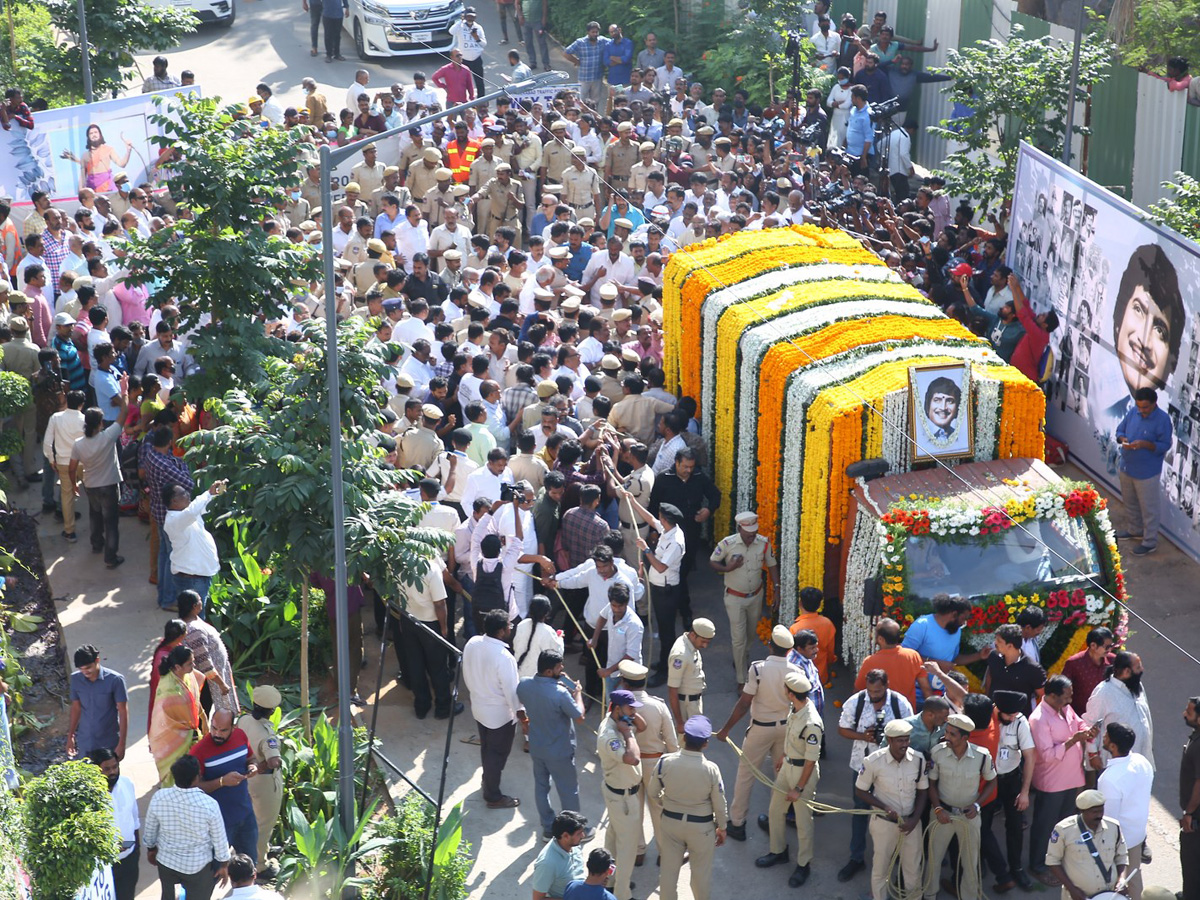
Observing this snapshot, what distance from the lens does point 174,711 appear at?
10570 millimetres

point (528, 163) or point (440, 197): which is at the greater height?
point (440, 197)

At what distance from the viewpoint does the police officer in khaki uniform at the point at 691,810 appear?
9.71 meters

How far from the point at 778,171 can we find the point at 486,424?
8.37 m

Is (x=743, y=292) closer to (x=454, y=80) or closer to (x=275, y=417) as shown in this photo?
(x=275, y=417)

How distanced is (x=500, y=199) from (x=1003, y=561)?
10.7 metres

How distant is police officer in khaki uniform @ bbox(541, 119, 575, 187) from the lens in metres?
21.6

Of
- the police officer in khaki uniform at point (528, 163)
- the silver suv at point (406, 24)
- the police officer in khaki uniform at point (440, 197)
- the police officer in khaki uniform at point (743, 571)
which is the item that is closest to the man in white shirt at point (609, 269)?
the police officer in khaki uniform at point (440, 197)

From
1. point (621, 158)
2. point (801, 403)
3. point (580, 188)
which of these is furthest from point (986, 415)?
point (621, 158)

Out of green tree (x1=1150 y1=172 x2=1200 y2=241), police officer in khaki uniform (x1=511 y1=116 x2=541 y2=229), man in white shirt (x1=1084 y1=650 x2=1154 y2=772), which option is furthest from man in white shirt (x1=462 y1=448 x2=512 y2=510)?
police officer in khaki uniform (x1=511 y1=116 x2=541 y2=229)

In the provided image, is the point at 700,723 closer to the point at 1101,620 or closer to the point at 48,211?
the point at 1101,620

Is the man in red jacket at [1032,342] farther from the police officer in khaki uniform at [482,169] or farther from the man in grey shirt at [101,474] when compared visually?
the man in grey shirt at [101,474]

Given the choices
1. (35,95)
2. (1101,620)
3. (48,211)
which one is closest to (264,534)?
(1101,620)

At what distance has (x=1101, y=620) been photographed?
11.6 m

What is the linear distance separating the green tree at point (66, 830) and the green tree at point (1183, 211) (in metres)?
10.8
